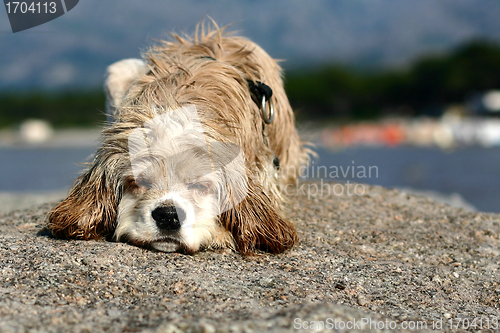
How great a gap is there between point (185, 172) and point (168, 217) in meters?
0.40

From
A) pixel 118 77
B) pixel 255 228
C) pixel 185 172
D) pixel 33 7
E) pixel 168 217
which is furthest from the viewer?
pixel 118 77

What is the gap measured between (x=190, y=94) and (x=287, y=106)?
183 centimetres

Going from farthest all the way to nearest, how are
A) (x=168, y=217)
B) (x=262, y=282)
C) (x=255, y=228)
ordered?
(x=255, y=228), (x=168, y=217), (x=262, y=282)

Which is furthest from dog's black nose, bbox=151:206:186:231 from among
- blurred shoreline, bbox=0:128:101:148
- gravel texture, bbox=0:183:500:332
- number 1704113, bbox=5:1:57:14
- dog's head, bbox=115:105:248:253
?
blurred shoreline, bbox=0:128:101:148

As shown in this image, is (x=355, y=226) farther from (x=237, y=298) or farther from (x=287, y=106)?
(x=237, y=298)

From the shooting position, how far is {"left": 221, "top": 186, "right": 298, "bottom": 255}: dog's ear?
4516 millimetres

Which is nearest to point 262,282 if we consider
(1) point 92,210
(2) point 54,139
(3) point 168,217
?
(3) point 168,217

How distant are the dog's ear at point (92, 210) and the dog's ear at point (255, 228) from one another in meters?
1.02

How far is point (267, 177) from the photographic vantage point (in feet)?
17.0

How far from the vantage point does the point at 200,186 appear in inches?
170

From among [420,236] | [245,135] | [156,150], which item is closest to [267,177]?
[245,135]

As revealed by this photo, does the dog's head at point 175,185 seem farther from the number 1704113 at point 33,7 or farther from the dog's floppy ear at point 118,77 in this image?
the number 1704113 at point 33,7

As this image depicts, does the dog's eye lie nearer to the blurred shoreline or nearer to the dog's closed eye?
the dog's closed eye

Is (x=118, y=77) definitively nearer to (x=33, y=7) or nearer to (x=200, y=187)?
(x=33, y=7)
